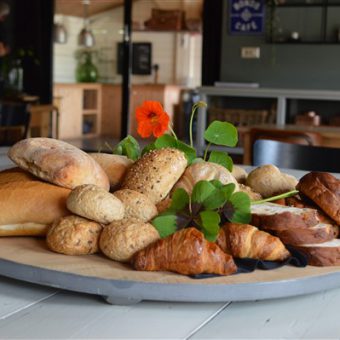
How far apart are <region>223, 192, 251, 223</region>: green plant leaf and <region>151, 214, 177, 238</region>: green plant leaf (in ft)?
0.27

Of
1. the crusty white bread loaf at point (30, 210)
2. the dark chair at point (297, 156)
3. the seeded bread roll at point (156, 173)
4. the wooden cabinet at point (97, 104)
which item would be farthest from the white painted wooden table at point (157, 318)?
the wooden cabinet at point (97, 104)

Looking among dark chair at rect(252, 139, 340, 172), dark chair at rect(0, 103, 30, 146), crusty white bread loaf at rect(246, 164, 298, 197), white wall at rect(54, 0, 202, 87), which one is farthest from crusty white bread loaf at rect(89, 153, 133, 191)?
white wall at rect(54, 0, 202, 87)

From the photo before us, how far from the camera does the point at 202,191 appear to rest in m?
0.98

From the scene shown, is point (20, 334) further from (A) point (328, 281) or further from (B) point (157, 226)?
(A) point (328, 281)

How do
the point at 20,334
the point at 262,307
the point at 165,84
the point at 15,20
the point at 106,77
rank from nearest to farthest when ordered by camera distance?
the point at 20,334 → the point at 262,307 → the point at 15,20 → the point at 106,77 → the point at 165,84

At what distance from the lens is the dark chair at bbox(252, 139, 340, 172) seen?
250 cm

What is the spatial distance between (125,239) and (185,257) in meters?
0.09

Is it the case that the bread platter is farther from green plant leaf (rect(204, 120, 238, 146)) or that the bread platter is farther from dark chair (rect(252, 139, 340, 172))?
dark chair (rect(252, 139, 340, 172))

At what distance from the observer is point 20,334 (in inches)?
31.6

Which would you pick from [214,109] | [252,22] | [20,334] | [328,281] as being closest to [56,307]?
[20,334]

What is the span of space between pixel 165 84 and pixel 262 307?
9806 mm

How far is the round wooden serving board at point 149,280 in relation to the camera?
33.9 inches

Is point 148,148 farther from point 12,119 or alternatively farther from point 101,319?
point 12,119

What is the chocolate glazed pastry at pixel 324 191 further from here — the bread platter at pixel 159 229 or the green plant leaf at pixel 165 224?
the green plant leaf at pixel 165 224
